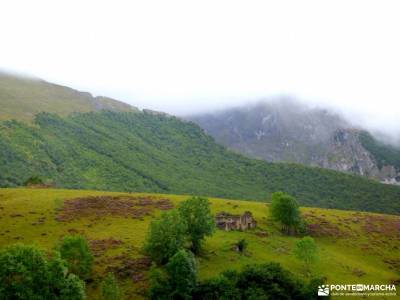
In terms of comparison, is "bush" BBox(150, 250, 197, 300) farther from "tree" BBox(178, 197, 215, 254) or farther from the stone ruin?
the stone ruin

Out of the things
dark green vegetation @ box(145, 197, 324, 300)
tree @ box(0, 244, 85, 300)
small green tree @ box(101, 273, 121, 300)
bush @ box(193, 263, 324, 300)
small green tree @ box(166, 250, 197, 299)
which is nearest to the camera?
tree @ box(0, 244, 85, 300)

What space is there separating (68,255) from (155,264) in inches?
551

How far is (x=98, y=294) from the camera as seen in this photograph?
75938mm

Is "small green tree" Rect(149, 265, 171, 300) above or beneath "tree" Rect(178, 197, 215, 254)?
beneath

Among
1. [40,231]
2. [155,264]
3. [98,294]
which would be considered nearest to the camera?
[98,294]

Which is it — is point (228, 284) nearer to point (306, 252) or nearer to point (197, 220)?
point (197, 220)

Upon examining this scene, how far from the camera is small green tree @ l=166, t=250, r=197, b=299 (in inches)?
2800

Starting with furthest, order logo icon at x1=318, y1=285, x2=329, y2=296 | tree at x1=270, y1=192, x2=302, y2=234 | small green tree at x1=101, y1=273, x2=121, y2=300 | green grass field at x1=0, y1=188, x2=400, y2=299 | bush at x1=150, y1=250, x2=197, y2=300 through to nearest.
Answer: tree at x1=270, y1=192, x2=302, y2=234
green grass field at x1=0, y1=188, x2=400, y2=299
logo icon at x1=318, y1=285, x2=329, y2=296
bush at x1=150, y1=250, x2=197, y2=300
small green tree at x1=101, y1=273, x2=121, y2=300

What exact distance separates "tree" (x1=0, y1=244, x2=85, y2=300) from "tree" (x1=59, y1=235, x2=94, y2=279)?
39.1 ft

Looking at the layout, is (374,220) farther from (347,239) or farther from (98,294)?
(98,294)

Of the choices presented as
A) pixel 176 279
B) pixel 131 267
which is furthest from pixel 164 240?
pixel 176 279

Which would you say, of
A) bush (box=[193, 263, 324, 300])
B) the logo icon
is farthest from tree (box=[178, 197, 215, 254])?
the logo icon

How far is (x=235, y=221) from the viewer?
110 m

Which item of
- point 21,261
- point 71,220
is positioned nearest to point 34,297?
point 21,261
